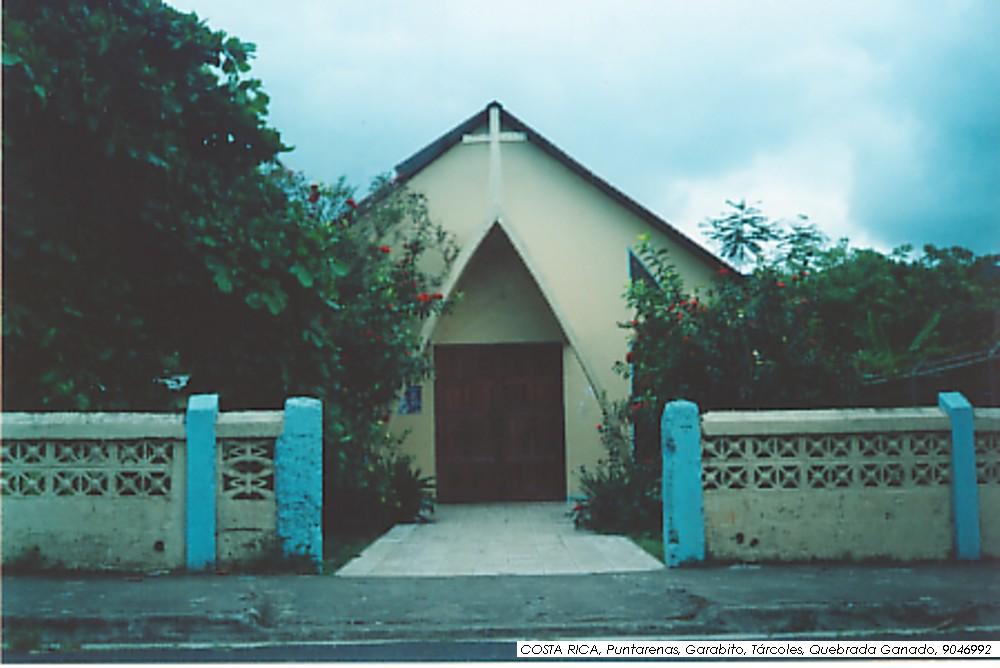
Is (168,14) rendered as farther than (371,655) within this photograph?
Yes

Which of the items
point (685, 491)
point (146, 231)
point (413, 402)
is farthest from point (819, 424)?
point (413, 402)

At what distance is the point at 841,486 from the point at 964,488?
0.97 metres

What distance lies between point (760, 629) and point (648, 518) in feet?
15.9

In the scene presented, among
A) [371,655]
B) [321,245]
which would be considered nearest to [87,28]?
[321,245]

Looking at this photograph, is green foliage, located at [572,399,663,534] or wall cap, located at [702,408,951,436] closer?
wall cap, located at [702,408,951,436]

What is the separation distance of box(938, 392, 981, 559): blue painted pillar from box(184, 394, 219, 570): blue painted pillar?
5912 millimetres

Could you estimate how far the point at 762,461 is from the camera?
28.4 ft

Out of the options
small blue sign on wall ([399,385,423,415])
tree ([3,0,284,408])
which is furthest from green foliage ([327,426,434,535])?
tree ([3,0,284,408])

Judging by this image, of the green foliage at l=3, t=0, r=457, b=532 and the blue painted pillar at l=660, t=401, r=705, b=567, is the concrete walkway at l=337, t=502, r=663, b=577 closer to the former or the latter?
the blue painted pillar at l=660, t=401, r=705, b=567

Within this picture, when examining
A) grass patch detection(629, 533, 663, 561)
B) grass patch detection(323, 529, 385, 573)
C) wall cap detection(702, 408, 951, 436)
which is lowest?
grass patch detection(323, 529, 385, 573)

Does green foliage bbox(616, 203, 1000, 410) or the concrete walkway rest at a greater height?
green foliage bbox(616, 203, 1000, 410)

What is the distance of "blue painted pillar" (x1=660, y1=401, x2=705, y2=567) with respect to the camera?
8.55m

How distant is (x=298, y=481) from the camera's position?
27.2 feet

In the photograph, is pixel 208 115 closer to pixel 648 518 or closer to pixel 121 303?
pixel 121 303
